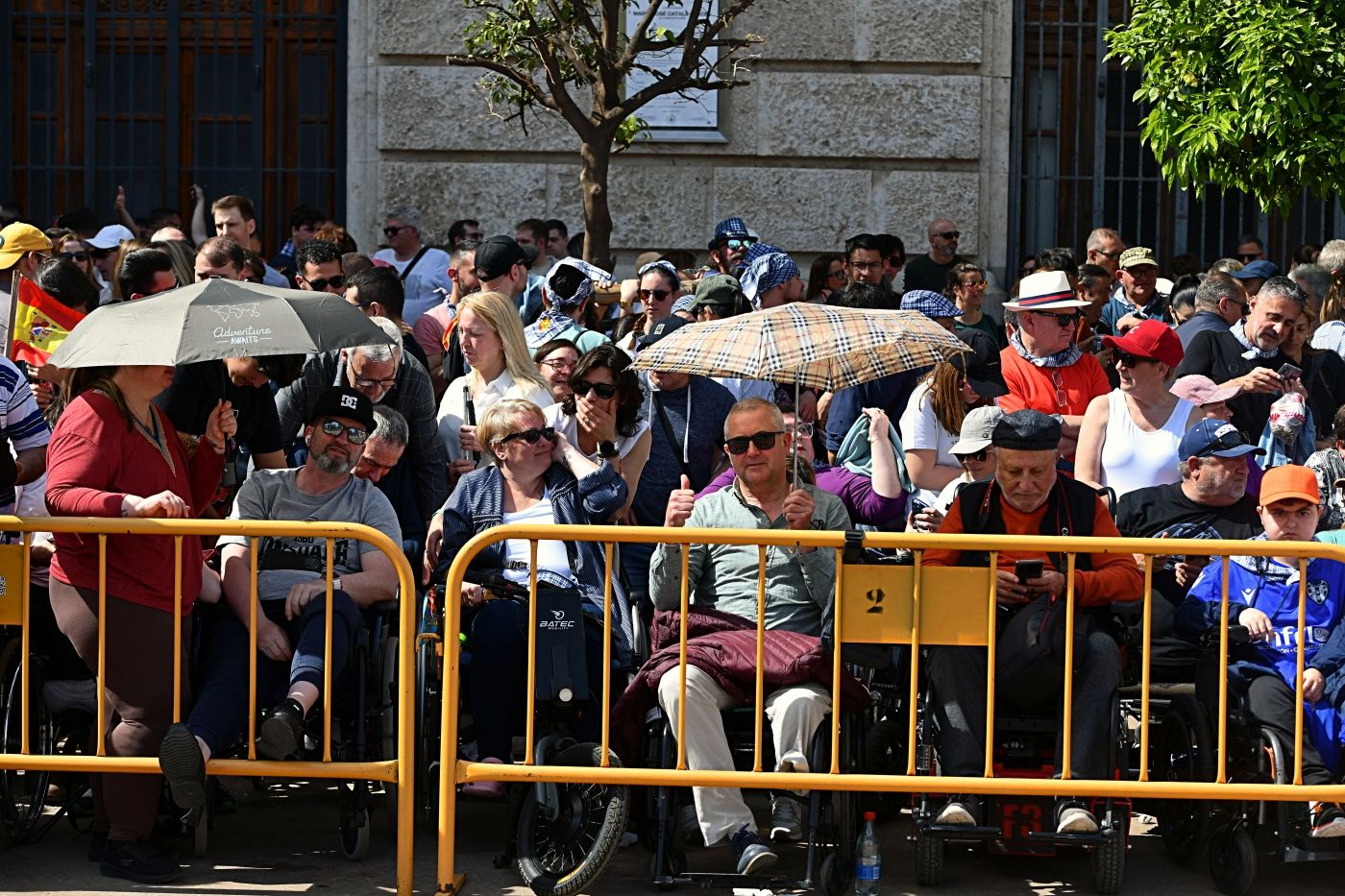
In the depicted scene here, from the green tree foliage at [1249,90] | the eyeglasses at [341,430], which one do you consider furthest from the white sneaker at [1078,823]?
the green tree foliage at [1249,90]

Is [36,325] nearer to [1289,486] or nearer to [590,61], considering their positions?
[590,61]

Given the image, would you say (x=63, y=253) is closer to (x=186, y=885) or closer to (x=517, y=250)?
(x=517, y=250)

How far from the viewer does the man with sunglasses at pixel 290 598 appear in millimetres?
6293

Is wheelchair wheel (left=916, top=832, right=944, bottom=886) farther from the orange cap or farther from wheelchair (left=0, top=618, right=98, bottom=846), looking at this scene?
wheelchair (left=0, top=618, right=98, bottom=846)

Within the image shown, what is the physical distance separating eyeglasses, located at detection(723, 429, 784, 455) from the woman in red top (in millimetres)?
1899

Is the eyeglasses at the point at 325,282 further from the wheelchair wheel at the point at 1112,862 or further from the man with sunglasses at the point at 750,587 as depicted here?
the wheelchair wheel at the point at 1112,862

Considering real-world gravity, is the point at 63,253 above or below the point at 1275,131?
below

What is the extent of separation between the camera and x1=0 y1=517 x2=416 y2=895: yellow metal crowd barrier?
6.16 meters

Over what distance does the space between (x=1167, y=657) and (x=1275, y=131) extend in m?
5.10

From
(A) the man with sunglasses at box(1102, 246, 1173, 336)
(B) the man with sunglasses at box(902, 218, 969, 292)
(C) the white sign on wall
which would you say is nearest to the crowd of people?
(A) the man with sunglasses at box(1102, 246, 1173, 336)

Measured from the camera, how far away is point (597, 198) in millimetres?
11297

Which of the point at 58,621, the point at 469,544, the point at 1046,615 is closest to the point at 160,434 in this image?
the point at 58,621

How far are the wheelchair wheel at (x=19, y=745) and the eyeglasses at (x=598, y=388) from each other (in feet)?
7.98

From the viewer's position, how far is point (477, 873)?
21.6ft
